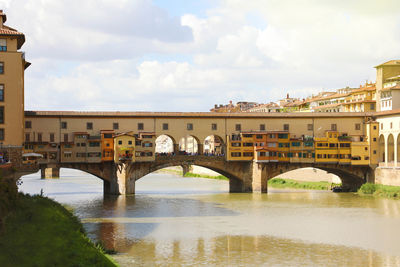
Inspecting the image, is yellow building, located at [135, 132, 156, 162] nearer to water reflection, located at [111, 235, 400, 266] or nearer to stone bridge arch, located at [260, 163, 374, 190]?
stone bridge arch, located at [260, 163, 374, 190]

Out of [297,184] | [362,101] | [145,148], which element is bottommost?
[297,184]

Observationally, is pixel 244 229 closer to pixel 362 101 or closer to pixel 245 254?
pixel 245 254

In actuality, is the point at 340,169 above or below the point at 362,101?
below

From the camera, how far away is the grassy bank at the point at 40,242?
688 inches

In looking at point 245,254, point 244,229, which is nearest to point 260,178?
point 244,229

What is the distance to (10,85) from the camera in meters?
42.8

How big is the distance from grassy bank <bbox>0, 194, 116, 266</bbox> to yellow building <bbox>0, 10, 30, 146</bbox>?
19.9 metres

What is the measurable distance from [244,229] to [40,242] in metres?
16.9

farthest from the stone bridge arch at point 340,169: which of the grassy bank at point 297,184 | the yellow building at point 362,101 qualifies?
the yellow building at point 362,101

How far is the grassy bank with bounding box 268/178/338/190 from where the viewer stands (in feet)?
208

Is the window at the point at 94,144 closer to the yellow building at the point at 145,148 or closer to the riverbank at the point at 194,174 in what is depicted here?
the yellow building at the point at 145,148

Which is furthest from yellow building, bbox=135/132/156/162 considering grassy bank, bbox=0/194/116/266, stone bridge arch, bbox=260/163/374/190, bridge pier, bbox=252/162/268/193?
grassy bank, bbox=0/194/116/266

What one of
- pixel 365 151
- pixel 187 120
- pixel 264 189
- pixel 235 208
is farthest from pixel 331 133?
pixel 235 208

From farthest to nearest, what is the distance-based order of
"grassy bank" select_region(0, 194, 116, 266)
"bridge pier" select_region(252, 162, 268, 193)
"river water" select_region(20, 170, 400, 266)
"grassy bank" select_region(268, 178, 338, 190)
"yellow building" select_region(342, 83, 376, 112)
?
1. "yellow building" select_region(342, 83, 376, 112)
2. "grassy bank" select_region(268, 178, 338, 190)
3. "bridge pier" select_region(252, 162, 268, 193)
4. "river water" select_region(20, 170, 400, 266)
5. "grassy bank" select_region(0, 194, 116, 266)
